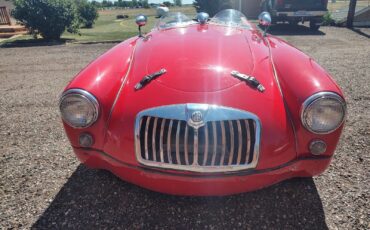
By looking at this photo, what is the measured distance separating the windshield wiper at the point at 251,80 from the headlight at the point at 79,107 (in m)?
1.24

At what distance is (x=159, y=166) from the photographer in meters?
2.13

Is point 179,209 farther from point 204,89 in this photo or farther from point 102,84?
point 102,84

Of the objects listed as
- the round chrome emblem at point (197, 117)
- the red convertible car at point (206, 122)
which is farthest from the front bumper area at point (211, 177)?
the round chrome emblem at point (197, 117)

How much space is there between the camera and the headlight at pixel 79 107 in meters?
2.28

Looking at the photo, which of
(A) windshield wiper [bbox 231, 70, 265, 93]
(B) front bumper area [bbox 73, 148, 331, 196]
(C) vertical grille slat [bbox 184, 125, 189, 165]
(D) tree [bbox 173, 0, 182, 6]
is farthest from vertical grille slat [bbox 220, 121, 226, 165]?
(D) tree [bbox 173, 0, 182, 6]

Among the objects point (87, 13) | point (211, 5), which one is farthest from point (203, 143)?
point (87, 13)

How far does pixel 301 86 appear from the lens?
232 cm

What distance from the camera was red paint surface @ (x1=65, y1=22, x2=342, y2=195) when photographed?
7.08 ft

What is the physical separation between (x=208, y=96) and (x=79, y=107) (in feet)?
3.46

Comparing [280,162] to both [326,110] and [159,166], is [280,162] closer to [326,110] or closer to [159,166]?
[326,110]

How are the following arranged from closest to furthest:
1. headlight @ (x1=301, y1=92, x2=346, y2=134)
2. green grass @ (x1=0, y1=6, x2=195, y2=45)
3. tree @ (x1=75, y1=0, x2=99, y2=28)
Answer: headlight @ (x1=301, y1=92, x2=346, y2=134) → green grass @ (x1=0, y1=6, x2=195, y2=45) → tree @ (x1=75, y1=0, x2=99, y2=28)

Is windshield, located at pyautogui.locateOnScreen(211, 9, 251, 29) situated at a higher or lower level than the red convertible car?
higher

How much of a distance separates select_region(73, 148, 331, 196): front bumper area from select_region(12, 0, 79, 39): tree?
39.7 feet

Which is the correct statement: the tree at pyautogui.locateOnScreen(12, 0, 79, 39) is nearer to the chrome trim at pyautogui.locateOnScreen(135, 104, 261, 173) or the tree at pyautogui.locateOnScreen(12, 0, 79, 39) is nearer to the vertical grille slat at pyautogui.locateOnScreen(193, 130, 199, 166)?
the chrome trim at pyautogui.locateOnScreen(135, 104, 261, 173)
